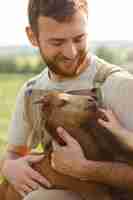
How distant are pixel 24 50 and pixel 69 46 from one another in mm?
19442

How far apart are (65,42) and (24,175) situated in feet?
2.31

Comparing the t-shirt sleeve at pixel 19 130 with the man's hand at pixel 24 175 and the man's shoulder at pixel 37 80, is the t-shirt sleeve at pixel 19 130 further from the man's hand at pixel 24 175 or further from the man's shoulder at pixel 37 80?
the man's hand at pixel 24 175

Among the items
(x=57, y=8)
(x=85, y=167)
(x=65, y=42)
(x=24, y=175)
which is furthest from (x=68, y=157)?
(x=57, y=8)

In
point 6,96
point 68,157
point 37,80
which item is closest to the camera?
point 68,157

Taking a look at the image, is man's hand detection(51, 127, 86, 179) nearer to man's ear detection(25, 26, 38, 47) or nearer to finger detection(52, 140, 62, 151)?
finger detection(52, 140, 62, 151)

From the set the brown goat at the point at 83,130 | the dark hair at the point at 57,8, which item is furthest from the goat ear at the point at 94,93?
the dark hair at the point at 57,8

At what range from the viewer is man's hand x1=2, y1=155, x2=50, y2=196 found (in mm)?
3252

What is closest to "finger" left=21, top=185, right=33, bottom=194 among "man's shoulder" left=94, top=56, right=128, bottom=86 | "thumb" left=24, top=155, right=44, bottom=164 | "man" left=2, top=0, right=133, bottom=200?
"man" left=2, top=0, right=133, bottom=200

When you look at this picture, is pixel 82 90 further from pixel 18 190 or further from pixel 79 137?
pixel 18 190

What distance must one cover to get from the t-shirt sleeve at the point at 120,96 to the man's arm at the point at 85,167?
8.1 inches

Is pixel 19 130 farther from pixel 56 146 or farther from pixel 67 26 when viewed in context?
pixel 67 26

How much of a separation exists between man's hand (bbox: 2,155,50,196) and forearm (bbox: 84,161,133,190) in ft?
0.99

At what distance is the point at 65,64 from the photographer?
327 centimetres

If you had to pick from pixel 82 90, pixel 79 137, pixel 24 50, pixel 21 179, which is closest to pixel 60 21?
pixel 82 90
